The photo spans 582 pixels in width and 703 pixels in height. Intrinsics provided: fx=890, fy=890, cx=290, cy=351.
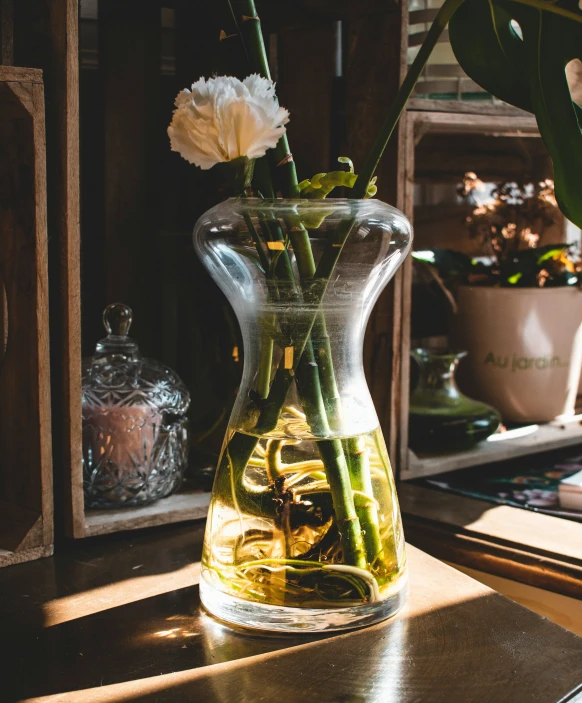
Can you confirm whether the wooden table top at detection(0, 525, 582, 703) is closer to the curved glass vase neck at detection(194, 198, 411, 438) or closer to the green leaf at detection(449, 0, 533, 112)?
the curved glass vase neck at detection(194, 198, 411, 438)

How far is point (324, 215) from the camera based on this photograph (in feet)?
2.46

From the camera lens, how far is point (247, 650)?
2.48 feet

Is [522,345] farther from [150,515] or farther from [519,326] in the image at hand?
[150,515]

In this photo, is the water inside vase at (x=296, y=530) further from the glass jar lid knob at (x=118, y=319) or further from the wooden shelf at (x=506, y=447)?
the wooden shelf at (x=506, y=447)

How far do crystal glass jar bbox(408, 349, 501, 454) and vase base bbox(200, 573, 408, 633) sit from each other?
500 millimetres

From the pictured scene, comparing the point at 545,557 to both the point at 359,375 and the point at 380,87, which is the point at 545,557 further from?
the point at 380,87

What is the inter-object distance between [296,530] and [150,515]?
304 millimetres

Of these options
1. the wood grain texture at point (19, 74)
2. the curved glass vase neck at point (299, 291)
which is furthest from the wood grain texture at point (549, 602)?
the wood grain texture at point (19, 74)

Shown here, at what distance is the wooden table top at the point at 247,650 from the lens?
2.27 ft

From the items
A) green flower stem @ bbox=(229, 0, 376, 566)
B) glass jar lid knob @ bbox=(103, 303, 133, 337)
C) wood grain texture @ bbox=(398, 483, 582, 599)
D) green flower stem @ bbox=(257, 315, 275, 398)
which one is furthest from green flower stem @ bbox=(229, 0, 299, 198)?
wood grain texture @ bbox=(398, 483, 582, 599)

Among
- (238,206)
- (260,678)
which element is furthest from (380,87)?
(260,678)

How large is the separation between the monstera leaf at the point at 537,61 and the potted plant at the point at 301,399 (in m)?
0.13

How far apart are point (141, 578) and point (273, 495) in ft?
0.76

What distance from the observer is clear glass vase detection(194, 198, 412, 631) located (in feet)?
2.51
